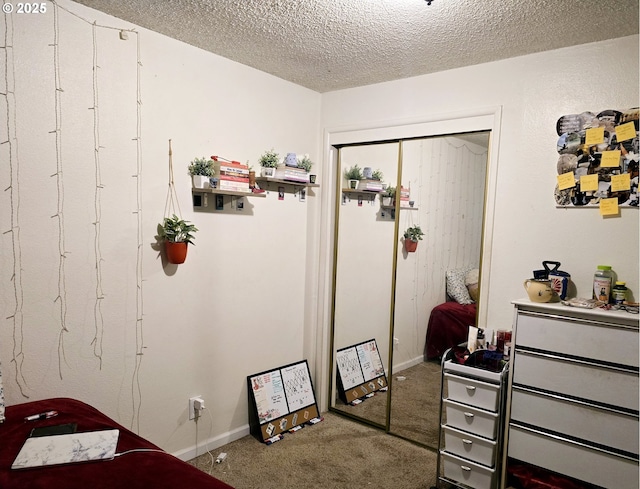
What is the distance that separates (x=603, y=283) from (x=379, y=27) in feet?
5.48

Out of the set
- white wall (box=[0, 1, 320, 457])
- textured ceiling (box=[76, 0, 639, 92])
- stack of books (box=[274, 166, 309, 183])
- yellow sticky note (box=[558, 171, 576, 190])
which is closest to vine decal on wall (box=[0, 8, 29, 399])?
white wall (box=[0, 1, 320, 457])

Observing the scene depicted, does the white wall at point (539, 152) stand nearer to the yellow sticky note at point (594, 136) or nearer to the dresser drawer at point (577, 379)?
the yellow sticky note at point (594, 136)

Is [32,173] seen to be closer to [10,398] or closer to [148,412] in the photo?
[10,398]

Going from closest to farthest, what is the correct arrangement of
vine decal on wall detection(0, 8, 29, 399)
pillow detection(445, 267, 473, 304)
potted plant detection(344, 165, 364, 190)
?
vine decal on wall detection(0, 8, 29, 399)
pillow detection(445, 267, 473, 304)
potted plant detection(344, 165, 364, 190)

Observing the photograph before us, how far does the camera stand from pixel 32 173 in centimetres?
196

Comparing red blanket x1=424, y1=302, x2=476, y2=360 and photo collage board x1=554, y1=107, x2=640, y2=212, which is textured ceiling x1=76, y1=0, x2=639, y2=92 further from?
red blanket x1=424, y1=302, x2=476, y2=360

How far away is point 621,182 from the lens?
216 cm

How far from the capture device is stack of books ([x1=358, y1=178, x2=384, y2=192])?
314 centimetres

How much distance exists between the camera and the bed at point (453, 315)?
2.76 meters

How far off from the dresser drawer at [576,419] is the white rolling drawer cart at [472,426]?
0.11 m

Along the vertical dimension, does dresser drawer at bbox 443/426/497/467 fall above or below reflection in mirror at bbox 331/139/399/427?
below

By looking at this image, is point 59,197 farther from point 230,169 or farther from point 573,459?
point 573,459

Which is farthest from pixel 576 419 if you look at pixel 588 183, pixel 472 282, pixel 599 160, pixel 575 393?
pixel 599 160

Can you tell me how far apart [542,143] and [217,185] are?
1.83 metres
